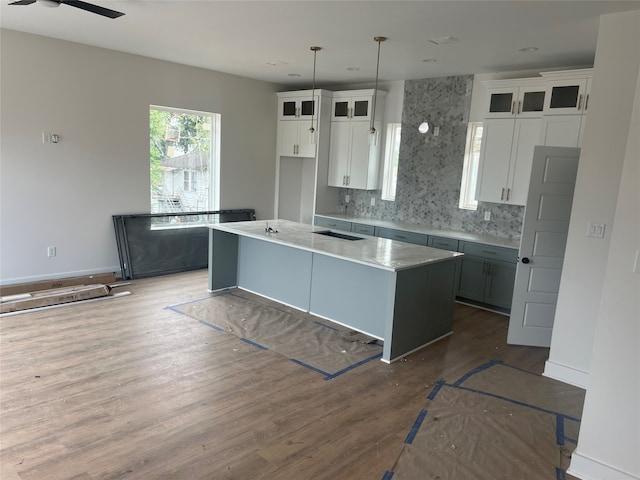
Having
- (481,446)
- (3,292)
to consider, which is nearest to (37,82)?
(3,292)

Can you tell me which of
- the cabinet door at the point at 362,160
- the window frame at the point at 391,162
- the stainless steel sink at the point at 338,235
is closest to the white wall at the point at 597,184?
the stainless steel sink at the point at 338,235

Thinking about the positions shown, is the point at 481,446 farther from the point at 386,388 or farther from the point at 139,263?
the point at 139,263

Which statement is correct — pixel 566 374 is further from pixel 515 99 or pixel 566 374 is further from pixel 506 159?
pixel 515 99

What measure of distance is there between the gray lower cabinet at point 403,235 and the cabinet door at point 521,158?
43.4 inches

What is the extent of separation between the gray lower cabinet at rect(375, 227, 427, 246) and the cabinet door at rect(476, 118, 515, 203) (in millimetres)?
862

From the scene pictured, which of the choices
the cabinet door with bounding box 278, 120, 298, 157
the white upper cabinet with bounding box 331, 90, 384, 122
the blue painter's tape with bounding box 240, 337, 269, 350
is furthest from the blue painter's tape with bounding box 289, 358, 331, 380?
the cabinet door with bounding box 278, 120, 298, 157

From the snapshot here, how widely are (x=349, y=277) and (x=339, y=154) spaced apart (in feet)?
10.1

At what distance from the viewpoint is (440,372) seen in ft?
12.2

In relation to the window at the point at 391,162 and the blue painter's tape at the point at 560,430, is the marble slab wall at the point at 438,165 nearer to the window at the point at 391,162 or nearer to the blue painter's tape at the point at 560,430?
the window at the point at 391,162

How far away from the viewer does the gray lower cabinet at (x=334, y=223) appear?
22.0 feet

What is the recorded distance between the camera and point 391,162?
22.4ft

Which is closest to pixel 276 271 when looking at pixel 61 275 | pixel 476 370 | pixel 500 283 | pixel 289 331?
pixel 289 331

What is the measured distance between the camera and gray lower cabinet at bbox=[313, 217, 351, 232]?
670 cm

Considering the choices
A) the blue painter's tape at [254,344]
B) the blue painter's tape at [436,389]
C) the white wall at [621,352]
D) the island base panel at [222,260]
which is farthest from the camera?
the island base panel at [222,260]
